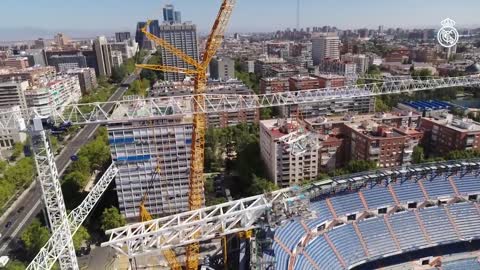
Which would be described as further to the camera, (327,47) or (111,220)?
(327,47)

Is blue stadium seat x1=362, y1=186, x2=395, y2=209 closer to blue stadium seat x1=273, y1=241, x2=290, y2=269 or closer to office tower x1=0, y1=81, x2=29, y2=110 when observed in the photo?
Answer: blue stadium seat x1=273, y1=241, x2=290, y2=269

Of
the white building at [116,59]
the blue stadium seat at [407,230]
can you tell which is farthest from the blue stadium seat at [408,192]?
the white building at [116,59]

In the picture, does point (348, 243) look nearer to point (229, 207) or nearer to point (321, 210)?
point (321, 210)

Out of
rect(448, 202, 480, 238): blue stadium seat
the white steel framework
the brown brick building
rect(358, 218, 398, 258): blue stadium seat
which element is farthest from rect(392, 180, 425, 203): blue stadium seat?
the white steel framework

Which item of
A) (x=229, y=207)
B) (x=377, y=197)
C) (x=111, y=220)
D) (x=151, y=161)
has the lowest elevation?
(x=111, y=220)

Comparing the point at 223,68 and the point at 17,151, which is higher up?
the point at 223,68

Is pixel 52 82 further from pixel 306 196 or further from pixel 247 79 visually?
pixel 306 196

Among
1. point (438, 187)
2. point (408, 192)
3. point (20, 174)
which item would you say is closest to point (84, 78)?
point (20, 174)
